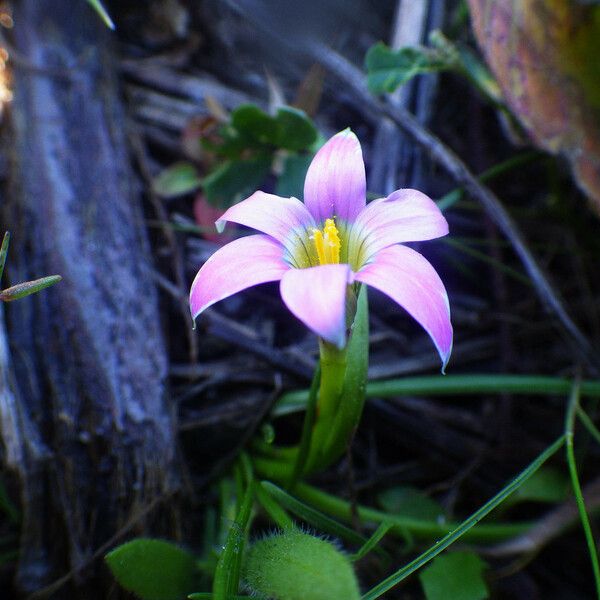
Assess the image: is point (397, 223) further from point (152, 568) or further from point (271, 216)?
point (152, 568)

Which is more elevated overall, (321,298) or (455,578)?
(321,298)

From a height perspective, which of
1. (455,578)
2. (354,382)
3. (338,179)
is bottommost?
(455,578)

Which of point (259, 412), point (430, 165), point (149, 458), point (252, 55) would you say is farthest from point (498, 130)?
point (149, 458)

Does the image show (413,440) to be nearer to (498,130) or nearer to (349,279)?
(349,279)

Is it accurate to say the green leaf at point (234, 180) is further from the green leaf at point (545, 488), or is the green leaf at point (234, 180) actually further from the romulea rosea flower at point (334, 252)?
the green leaf at point (545, 488)

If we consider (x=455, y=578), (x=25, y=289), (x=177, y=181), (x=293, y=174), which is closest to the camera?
(x=25, y=289)

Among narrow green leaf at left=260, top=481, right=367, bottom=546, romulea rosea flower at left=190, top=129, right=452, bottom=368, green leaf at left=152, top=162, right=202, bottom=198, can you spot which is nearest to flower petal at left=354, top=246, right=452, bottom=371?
romulea rosea flower at left=190, top=129, right=452, bottom=368

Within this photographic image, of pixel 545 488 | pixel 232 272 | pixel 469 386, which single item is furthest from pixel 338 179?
pixel 545 488
